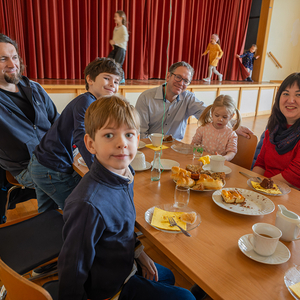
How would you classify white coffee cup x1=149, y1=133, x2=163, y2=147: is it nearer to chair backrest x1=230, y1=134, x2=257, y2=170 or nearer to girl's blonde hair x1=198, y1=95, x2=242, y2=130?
girl's blonde hair x1=198, y1=95, x2=242, y2=130

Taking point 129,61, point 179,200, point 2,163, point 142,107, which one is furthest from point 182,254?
point 129,61

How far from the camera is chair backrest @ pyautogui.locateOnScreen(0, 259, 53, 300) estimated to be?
51 centimetres

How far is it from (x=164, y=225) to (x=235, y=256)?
240 millimetres

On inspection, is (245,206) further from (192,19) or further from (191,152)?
(192,19)

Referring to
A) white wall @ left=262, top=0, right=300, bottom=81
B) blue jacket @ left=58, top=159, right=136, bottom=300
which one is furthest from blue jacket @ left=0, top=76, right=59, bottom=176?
white wall @ left=262, top=0, right=300, bottom=81

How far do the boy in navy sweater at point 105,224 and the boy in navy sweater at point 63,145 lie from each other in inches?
21.6

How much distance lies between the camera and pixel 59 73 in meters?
4.48

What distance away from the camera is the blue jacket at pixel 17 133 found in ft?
5.08

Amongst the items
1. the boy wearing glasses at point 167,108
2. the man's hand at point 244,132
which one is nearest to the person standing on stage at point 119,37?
the boy wearing glasses at point 167,108

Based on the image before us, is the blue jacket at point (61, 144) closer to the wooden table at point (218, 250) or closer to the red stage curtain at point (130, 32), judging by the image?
the wooden table at point (218, 250)

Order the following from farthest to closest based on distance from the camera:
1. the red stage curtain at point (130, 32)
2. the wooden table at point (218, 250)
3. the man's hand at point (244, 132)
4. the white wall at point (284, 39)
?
the white wall at point (284, 39) < the red stage curtain at point (130, 32) < the man's hand at point (244, 132) < the wooden table at point (218, 250)

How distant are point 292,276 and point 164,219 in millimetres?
404

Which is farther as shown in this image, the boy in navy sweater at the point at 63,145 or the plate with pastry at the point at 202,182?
the boy in navy sweater at the point at 63,145

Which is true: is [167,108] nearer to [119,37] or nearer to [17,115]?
[17,115]
